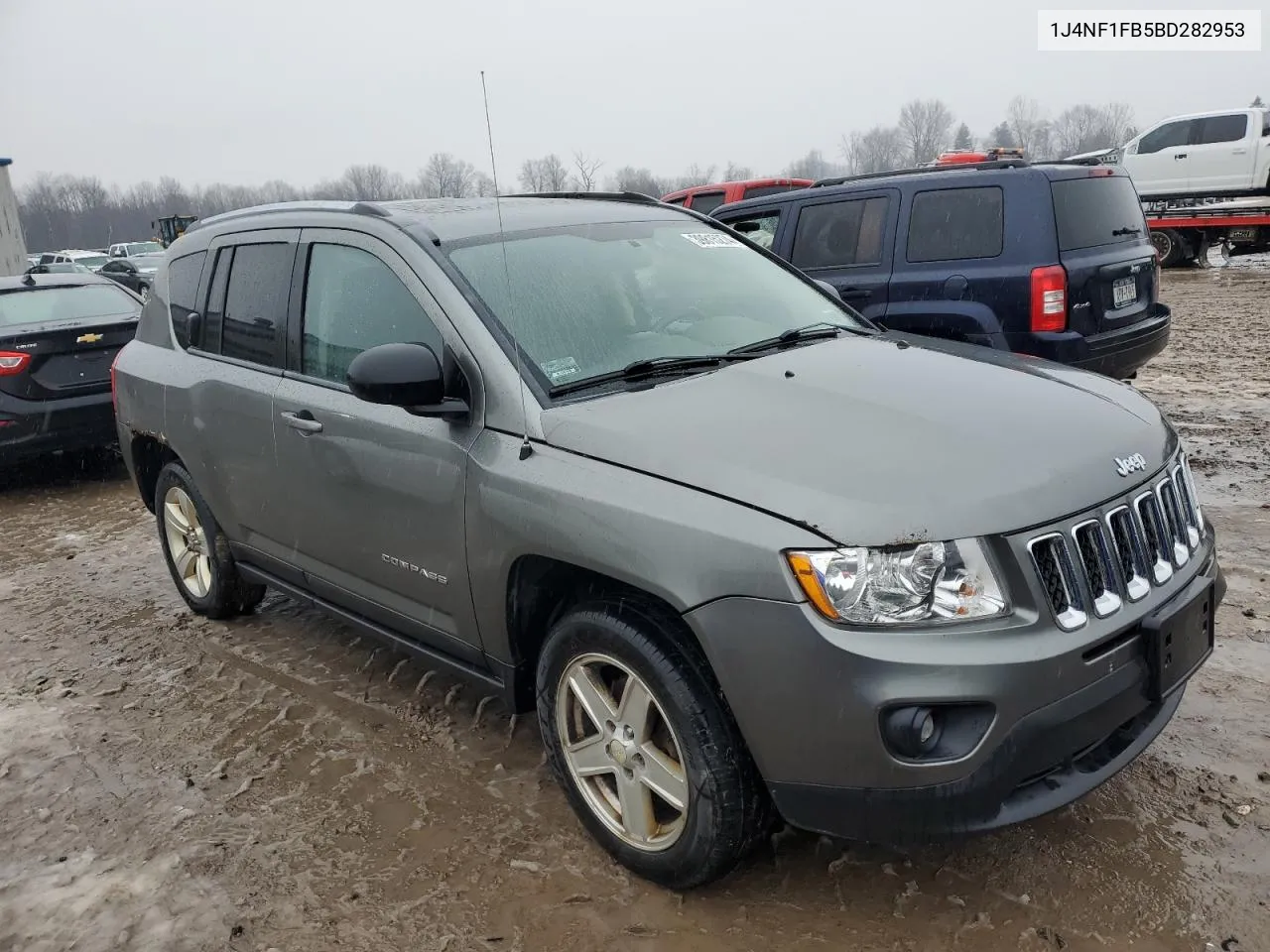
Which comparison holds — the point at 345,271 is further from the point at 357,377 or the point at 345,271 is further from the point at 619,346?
the point at 619,346

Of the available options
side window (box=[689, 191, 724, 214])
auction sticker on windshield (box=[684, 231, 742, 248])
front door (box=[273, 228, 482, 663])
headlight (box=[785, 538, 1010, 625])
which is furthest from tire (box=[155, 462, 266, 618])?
side window (box=[689, 191, 724, 214])

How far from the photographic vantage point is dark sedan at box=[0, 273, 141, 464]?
734cm

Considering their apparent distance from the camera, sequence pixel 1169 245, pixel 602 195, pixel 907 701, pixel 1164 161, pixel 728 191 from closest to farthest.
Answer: pixel 907 701 < pixel 602 195 < pixel 728 191 < pixel 1169 245 < pixel 1164 161

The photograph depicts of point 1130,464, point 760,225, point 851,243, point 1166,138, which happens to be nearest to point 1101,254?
point 851,243

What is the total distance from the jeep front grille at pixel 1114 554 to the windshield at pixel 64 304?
25.6 feet

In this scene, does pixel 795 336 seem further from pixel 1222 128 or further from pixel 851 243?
pixel 1222 128

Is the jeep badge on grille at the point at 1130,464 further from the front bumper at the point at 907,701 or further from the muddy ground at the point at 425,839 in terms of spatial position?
the muddy ground at the point at 425,839

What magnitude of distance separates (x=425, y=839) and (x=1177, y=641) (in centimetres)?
217

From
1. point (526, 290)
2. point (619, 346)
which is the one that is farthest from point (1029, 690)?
point (526, 290)

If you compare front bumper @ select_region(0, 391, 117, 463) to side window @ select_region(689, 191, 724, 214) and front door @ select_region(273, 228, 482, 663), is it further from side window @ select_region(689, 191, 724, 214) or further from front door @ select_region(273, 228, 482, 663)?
side window @ select_region(689, 191, 724, 214)

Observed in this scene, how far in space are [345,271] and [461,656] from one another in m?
1.44

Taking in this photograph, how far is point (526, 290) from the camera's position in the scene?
10.5 ft

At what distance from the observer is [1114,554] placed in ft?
7.86

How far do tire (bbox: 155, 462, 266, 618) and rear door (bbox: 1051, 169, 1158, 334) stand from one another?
486 centimetres
